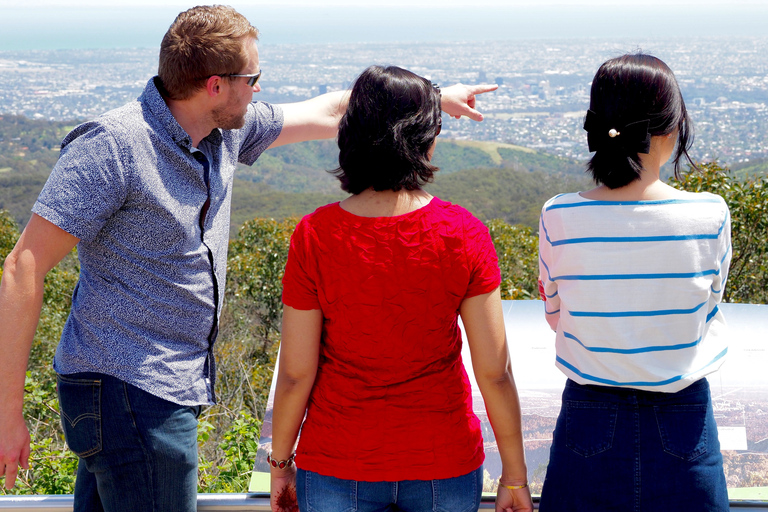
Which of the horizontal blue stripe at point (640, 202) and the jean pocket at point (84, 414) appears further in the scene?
the jean pocket at point (84, 414)

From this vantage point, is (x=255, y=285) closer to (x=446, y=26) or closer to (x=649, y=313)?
(x=649, y=313)

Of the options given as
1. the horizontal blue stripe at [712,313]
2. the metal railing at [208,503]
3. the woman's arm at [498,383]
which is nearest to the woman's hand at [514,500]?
the woman's arm at [498,383]

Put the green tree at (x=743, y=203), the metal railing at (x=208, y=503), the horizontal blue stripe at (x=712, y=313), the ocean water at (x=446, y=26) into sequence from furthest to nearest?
the ocean water at (x=446, y=26), the green tree at (x=743, y=203), the metal railing at (x=208, y=503), the horizontal blue stripe at (x=712, y=313)

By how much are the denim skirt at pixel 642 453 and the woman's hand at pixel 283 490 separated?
1.99 feet

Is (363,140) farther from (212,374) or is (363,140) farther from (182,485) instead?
(182,485)

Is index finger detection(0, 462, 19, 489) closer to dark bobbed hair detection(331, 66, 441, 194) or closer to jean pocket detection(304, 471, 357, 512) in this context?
jean pocket detection(304, 471, 357, 512)

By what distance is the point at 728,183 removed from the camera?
6.50 meters

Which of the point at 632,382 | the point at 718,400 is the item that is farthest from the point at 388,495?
the point at 718,400

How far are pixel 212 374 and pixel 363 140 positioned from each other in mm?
737

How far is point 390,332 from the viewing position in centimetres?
127

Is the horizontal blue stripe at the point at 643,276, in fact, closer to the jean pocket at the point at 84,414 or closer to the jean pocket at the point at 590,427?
the jean pocket at the point at 590,427

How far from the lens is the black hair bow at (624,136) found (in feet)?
4.27

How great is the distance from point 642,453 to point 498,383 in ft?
1.03

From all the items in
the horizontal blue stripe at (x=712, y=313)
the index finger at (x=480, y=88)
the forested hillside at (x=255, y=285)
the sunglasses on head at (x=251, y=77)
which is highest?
the sunglasses on head at (x=251, y=77)
